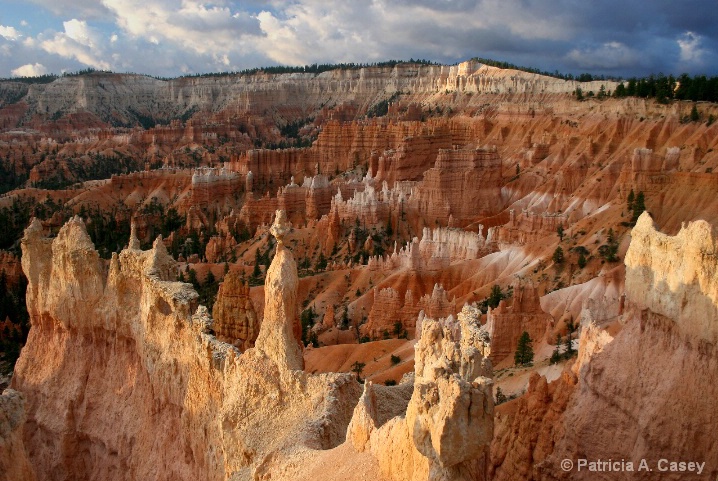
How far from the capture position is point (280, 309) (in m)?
13.2

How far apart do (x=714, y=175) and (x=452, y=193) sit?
27.6m

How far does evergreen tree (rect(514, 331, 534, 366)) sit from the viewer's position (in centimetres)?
2541

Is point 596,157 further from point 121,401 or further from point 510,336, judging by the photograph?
point 121,401

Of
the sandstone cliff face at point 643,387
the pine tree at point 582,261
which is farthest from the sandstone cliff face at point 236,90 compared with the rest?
the sandstone cliff face at point 643,387

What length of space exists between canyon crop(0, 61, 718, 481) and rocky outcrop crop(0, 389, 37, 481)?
0.16 ft

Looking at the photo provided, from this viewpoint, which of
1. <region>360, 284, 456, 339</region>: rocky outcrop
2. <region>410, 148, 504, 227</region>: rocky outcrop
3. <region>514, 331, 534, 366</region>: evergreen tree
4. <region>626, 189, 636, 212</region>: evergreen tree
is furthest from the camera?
<region>410, 148, 504, 227</region>: rocky outcrop

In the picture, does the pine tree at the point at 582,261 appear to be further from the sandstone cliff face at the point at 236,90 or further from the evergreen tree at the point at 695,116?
the sandstone cliff face at the point at 236,90

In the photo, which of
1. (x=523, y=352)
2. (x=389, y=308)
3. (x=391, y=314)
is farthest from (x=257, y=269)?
(x=523, y=352)

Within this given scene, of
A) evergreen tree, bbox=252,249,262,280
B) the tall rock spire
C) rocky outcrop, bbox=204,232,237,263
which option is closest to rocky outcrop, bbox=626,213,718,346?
the tall rock spire

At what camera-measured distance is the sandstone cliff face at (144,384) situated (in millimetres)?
12141

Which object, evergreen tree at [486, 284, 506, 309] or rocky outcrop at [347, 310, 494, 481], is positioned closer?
rocky outcrop at [347, 310, 494, 481]

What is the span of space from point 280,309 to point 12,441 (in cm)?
613

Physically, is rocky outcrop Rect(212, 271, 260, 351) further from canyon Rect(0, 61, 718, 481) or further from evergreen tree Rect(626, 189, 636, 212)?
evergreen tree Rect(626, 189, 636, 212)

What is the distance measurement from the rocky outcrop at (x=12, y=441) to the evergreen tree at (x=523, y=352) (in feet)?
57.8
